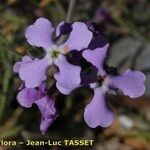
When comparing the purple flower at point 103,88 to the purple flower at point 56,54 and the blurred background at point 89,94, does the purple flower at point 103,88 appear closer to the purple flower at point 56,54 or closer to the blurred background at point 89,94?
the purple flower at point 56,54

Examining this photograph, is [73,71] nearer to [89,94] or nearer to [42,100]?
[42,100]

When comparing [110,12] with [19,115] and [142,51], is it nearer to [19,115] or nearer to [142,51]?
[142,51]

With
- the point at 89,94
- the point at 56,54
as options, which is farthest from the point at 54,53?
the point at 89,94

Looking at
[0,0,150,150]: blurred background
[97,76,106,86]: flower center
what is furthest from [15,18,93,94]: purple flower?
[0,0,150,150]: blurred background

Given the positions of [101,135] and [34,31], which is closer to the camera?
[34,31]

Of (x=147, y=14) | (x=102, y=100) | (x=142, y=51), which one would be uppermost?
(x=147, y=14)

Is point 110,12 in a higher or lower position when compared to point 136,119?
higher

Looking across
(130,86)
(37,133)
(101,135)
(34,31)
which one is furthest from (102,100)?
(101,135)
